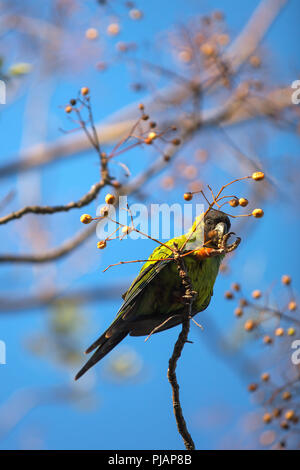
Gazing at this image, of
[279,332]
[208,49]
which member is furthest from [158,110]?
[279,332]

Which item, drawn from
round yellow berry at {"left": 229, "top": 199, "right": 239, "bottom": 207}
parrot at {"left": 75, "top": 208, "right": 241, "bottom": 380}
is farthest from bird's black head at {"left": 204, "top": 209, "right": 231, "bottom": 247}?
round yellow berry at {"left": 229, "top": 199, "right": 239, "bottom": 207}

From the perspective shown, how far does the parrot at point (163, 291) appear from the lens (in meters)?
3.07

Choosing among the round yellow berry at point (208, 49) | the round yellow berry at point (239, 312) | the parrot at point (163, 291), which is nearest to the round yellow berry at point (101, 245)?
the parrot at point (163, 291)

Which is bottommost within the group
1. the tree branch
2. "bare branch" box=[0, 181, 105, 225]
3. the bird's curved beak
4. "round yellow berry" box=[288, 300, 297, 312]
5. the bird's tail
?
the tree branch

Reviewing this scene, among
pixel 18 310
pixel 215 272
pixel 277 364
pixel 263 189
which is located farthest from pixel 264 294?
pixel 18 310

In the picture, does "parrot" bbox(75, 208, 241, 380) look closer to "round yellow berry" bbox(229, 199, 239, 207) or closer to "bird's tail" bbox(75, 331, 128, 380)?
"bird's tail" bbox(75, 331, 128, 380)

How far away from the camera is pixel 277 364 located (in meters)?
4.08

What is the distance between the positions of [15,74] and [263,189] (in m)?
3.26

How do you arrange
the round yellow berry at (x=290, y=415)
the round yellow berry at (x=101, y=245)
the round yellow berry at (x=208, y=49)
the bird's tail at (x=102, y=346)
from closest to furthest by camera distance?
1. the round yellow berry at (x=101, y=245)
2. the bird's tail at (x=102, y=346)
3. the round yellow berry at (x=290, y=415)
4. the round yellow berry at (x=208, y=49)

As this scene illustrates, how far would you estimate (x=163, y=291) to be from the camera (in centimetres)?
320

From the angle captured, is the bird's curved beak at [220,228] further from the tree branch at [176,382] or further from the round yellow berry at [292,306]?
the round yellow berry at [292,306]

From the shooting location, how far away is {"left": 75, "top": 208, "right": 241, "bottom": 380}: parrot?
3074 millimetres

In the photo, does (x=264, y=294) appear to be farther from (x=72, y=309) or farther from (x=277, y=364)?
(x=72, y=309)
